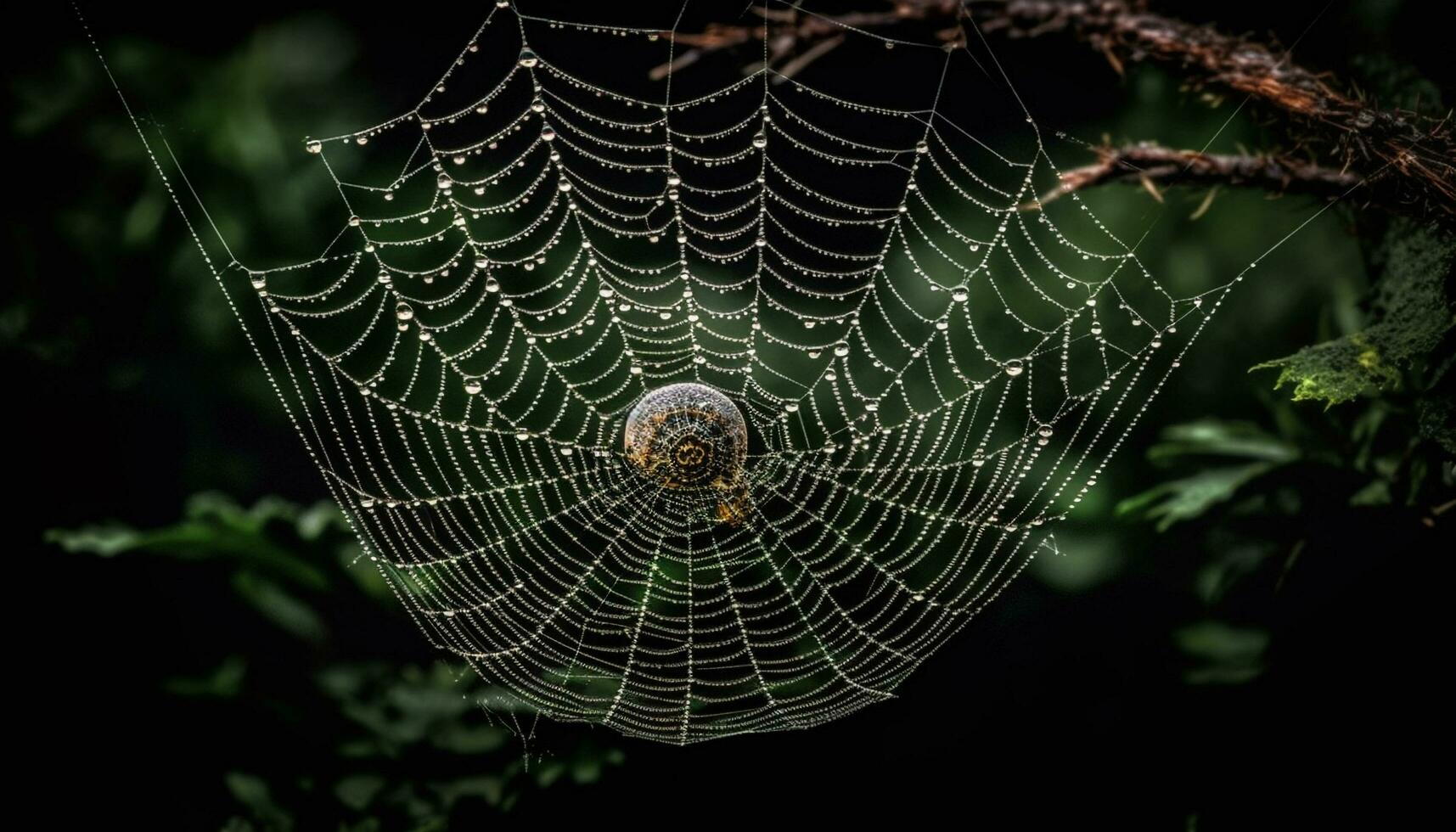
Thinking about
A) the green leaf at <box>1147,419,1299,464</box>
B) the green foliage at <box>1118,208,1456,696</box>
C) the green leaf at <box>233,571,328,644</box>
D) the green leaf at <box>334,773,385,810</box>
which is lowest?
the green leaf at <box>334,773,385,810</box>

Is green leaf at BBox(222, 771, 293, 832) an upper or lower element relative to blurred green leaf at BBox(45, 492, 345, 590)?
lower

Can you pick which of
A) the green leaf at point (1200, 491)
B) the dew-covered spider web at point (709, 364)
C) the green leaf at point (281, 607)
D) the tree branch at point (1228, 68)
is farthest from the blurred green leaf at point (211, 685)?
the green leaf at point (1200, 491)

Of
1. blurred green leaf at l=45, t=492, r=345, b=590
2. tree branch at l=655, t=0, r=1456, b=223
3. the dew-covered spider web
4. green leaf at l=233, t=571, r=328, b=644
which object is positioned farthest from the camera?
green leaf at l=233, t=571, r=328, b=644

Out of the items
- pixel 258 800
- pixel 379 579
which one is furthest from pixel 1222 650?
pixel 258 800

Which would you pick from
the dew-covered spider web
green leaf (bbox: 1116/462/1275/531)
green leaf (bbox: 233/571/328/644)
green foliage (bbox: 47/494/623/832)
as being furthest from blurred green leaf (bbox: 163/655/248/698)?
green leaf (bbox: 1116/462/1275/531)

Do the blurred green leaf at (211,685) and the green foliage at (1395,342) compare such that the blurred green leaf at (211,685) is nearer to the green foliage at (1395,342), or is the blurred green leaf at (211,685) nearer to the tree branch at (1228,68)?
the tree branch at (1228,68)

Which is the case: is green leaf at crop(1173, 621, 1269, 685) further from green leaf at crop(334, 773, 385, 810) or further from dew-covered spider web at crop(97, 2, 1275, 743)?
green leaf at crop(334, 773, 385, 810)

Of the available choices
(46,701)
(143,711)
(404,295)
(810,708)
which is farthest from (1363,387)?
(46,701)
